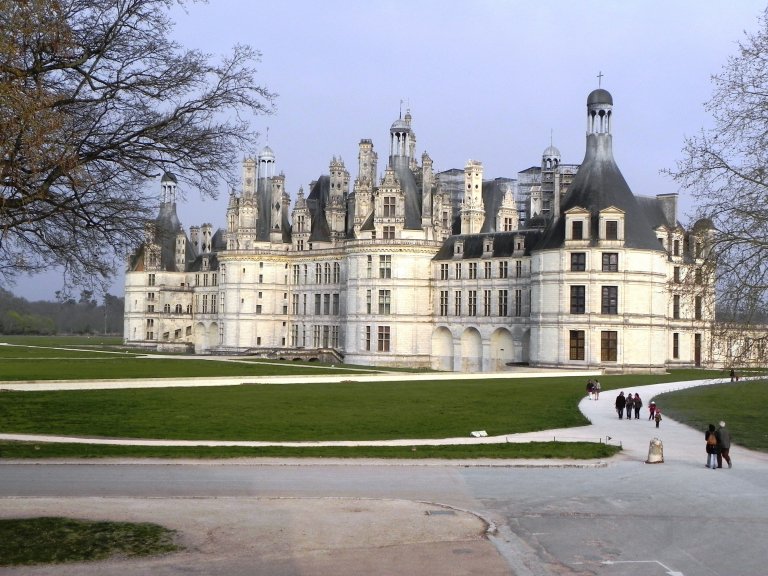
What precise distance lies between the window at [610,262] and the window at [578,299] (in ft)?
6.55

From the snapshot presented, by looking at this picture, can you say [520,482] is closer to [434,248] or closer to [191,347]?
[434,248]

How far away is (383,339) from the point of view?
7688 cm

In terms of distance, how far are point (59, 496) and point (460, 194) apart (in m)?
75.9

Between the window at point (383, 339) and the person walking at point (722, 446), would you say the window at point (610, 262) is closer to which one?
the window at point (383, 339)

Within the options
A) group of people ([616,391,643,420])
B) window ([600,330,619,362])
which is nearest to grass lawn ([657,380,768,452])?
group of people ([616,391,643,420])

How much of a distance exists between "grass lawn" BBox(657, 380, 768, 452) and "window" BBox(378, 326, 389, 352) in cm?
3163

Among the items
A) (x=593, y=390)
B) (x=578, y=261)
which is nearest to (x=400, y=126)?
(x=578, y=261)

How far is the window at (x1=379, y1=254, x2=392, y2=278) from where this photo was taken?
251ft

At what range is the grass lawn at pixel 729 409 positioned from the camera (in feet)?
94.3

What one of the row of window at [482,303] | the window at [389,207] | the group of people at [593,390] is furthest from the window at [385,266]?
the group of people at [593,390]

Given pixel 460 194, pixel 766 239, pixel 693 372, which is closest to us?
pixel 766 239

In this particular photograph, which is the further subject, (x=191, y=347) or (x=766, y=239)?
(x=191, y=347)

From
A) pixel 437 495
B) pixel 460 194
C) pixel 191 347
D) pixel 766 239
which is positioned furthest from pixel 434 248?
pixel 437 495

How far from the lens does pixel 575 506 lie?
1702 cm
